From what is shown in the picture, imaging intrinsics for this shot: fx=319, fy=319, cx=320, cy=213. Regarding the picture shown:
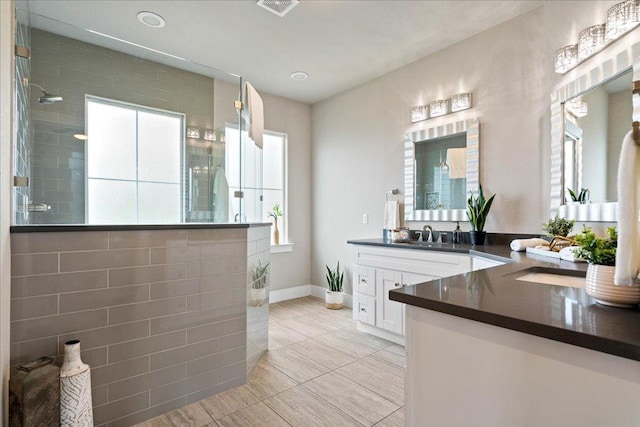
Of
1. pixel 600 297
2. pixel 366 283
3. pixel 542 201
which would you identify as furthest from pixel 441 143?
pixel 600 297

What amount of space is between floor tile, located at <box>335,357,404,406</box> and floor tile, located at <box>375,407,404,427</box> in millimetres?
106

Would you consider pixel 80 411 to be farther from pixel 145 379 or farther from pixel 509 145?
pixel 509 145

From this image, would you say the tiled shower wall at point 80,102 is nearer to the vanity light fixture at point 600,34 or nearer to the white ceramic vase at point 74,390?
the white ceramic vase at point 74,390

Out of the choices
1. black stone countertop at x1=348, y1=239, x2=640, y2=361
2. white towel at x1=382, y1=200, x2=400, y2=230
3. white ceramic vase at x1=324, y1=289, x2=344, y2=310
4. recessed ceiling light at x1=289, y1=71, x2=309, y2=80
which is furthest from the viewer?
white ceramic vase at x1=324, y1=289, x2=344, y2=310

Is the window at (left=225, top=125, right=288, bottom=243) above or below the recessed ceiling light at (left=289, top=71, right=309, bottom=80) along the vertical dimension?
below

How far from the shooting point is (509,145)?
2.66m

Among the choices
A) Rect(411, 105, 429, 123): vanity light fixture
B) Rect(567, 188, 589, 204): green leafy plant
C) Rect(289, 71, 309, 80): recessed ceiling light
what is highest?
Rect(289, 71, 309, 80): recessed ceiling light

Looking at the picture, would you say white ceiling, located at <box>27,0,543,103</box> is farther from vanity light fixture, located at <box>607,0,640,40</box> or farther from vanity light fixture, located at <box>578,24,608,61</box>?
vanity light fixture, located at <box>607,0,640,40</box>

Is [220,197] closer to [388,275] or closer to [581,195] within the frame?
[388,275]

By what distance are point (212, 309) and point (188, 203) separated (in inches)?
37.0

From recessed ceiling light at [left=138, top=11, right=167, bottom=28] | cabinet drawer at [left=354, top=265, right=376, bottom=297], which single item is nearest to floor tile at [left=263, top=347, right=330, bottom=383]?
cabinet drawer at [left=354, top=265, right=376, bottom=297]

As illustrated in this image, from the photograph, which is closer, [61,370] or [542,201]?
[61,370]

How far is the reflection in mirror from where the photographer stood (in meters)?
1.76

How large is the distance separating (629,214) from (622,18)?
1677mm
